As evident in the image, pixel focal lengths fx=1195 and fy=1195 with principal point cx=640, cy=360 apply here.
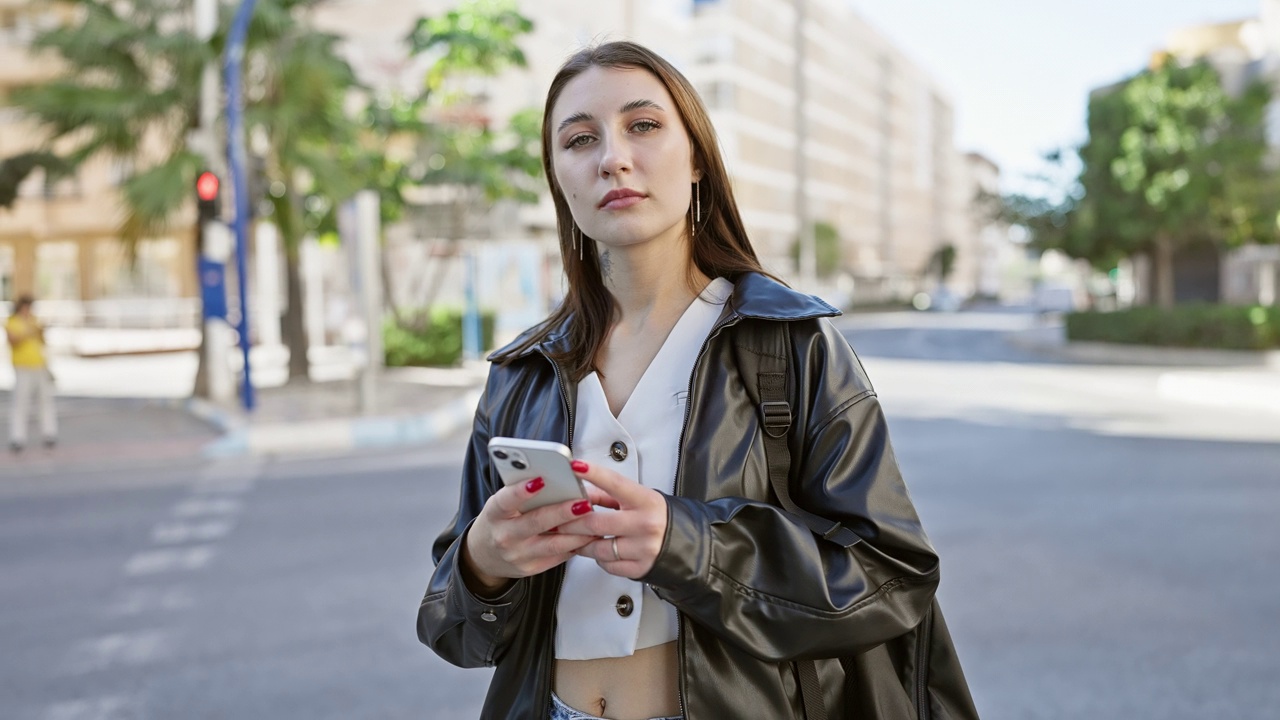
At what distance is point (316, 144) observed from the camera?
17.5 metres

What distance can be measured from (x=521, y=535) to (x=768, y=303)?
1.53ft

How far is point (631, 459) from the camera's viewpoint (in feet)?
5.34

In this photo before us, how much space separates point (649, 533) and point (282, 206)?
16.8 meters

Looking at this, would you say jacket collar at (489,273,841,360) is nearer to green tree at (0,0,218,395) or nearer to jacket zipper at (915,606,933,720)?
jacket zipper at (915,606,933,720)

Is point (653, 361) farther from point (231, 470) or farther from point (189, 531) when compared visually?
point (231, 470)

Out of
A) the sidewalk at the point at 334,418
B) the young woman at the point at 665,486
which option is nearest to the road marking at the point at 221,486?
the sidewalk at the point at 334,418

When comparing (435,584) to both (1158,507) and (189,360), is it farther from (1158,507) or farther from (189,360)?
(189,360)

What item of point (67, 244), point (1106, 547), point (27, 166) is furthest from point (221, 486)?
point (67, 244)

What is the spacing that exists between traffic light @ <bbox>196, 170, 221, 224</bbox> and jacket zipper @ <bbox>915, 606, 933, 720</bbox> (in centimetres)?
1430

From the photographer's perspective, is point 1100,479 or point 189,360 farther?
point 189,360

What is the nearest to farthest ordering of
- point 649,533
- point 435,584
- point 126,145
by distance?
1. point 649,533
2. point 435,584
3. point 126,145

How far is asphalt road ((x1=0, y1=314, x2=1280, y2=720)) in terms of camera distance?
14.8 ft

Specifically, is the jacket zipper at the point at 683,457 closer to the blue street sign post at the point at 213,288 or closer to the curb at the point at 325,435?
the curb at the point at 325,435

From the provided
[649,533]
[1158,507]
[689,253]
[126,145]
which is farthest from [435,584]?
[126,145]
